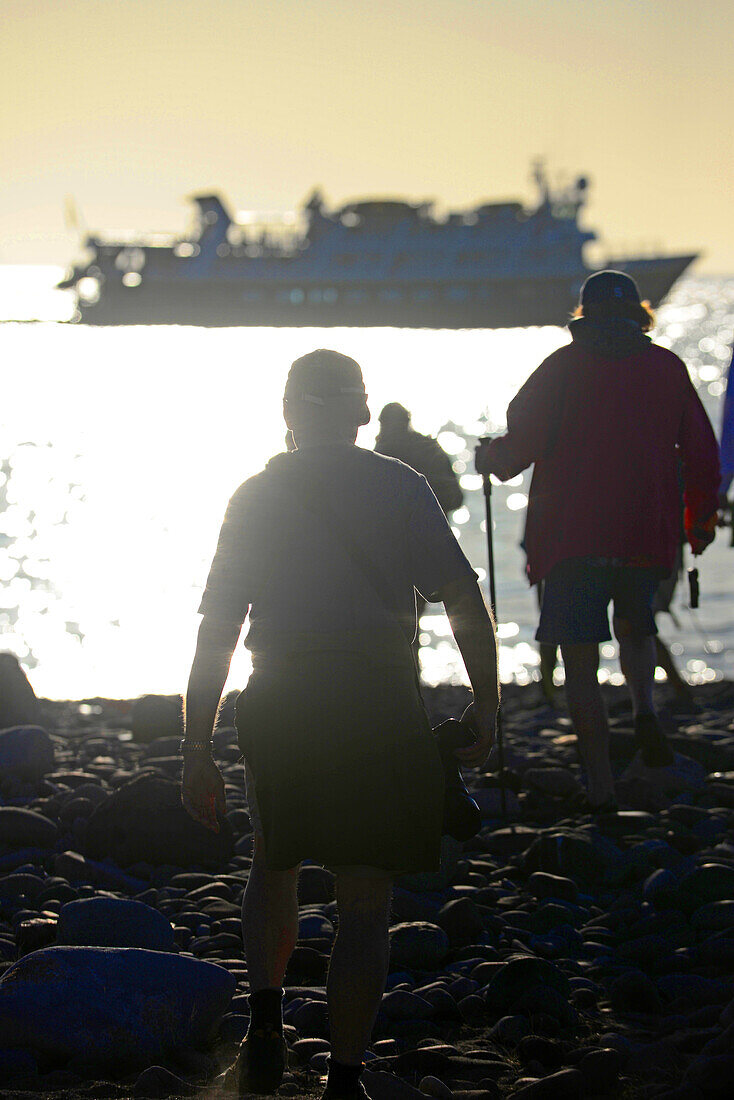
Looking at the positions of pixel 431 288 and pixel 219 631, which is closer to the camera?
pixel 219 631

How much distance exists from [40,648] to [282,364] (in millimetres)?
83069

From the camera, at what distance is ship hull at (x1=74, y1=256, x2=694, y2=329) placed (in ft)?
305

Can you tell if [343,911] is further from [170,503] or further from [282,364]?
[282,364]

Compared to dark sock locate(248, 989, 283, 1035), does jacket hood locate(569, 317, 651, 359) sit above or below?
above

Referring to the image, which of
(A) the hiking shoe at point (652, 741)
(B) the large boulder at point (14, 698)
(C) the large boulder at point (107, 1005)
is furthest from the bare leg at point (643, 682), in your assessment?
(B) the large boulder at point (14, 698)

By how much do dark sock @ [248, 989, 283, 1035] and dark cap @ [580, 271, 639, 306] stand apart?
3.15 metres

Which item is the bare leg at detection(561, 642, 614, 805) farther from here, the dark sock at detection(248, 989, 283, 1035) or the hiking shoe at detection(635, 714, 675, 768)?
the dark sock at detection(248, 989, 283, 1035)

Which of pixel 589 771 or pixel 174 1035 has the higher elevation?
pixel 589 771

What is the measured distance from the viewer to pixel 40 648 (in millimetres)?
18906

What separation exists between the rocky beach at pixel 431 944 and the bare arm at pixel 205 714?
64 centimetres

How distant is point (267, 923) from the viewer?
2832 mm

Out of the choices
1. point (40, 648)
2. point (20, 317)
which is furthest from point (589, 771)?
point (20, 317)

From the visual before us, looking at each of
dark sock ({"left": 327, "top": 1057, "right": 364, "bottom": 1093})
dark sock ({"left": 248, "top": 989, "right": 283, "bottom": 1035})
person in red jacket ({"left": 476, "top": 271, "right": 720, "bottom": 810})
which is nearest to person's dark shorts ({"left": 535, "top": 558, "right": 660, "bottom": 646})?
person in red jacket ({"left": 476, "top": 271, "right": 720, "bottom": 810})

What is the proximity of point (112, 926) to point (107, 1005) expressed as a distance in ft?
2.16
